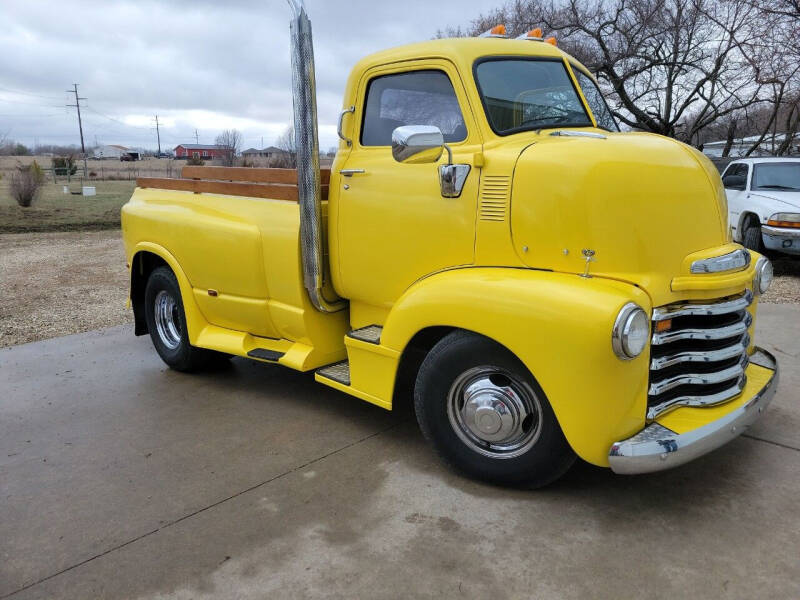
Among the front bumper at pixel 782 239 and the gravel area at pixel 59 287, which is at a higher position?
the front bumper at pixel 782 239

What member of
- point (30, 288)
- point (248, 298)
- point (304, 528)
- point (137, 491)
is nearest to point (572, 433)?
point (304, 528)

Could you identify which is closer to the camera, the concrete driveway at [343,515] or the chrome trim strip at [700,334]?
the concrete driveway at [343,515]

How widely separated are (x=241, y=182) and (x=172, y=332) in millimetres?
1492

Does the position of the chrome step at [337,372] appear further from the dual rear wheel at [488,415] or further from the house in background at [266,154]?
the house in background at [266,154]

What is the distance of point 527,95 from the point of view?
3.60 m

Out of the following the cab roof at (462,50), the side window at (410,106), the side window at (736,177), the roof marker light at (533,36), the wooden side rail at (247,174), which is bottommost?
the side window at (736,177)

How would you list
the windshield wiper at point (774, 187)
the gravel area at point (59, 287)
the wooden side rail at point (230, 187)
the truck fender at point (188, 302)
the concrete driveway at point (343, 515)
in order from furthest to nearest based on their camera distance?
1. the windshield wiper at point (774, 187)
2. the gravel area at point (59, 287)
3. the truck fender at point (188, 302)
4. the wooden side rail at point (230, 187)
5. the concrete driveway at point (343, 515)

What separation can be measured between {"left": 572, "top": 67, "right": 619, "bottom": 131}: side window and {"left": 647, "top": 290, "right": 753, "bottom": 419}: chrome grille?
1.39m

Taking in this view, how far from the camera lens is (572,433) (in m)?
2.79

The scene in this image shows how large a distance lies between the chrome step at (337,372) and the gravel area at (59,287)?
352 cm

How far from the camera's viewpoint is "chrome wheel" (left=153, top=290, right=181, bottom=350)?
5.21 m

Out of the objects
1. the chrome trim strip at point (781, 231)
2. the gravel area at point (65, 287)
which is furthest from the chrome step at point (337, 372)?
the chrome trim strip at point (781, 231)

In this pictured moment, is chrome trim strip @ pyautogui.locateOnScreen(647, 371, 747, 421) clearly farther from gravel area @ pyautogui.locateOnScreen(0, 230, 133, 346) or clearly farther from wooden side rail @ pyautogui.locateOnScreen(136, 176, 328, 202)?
gravel area @ pyautogui.locateOnScreen(0, 230, 133, 346)

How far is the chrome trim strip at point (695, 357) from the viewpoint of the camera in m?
2.81
